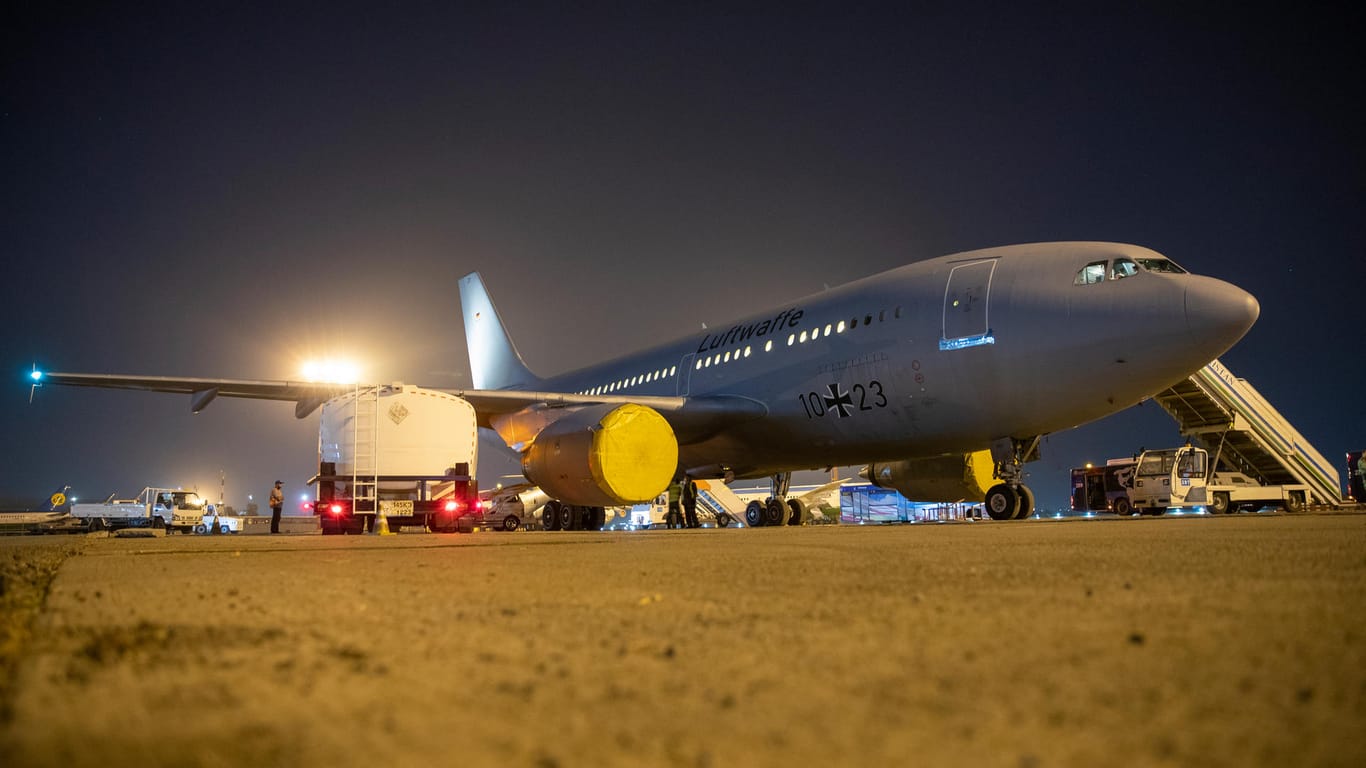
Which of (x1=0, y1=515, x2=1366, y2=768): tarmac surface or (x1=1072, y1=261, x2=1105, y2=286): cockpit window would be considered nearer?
(x1=0, y1=515, x2=1366, y2=768): tarmac surface

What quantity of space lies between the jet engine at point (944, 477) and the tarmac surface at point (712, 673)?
43.4 ft

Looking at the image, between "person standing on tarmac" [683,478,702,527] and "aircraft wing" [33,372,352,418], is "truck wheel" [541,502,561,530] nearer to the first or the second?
"person standing on tarmac" [683,478,702,527]

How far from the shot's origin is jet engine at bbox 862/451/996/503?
1667cm

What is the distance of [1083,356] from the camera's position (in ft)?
36.5

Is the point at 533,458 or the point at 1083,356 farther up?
the point at 1083,356

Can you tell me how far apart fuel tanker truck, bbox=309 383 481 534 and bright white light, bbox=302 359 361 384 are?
995 mm

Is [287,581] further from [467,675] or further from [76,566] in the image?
[467,675]

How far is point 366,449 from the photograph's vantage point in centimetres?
1380

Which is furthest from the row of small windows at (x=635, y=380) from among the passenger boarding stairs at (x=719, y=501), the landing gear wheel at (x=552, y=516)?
the passenger boarding stairs at (x=719, y=501)

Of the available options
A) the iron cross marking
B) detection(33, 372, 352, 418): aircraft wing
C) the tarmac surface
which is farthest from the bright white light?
the tarmac surface

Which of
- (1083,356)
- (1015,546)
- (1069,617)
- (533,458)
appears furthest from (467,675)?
(533,458)

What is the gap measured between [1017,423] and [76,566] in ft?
34.6

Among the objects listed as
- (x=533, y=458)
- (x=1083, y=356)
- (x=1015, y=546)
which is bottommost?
(x=1015, y=546)

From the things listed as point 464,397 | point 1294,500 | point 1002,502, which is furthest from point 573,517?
point 1294,500
